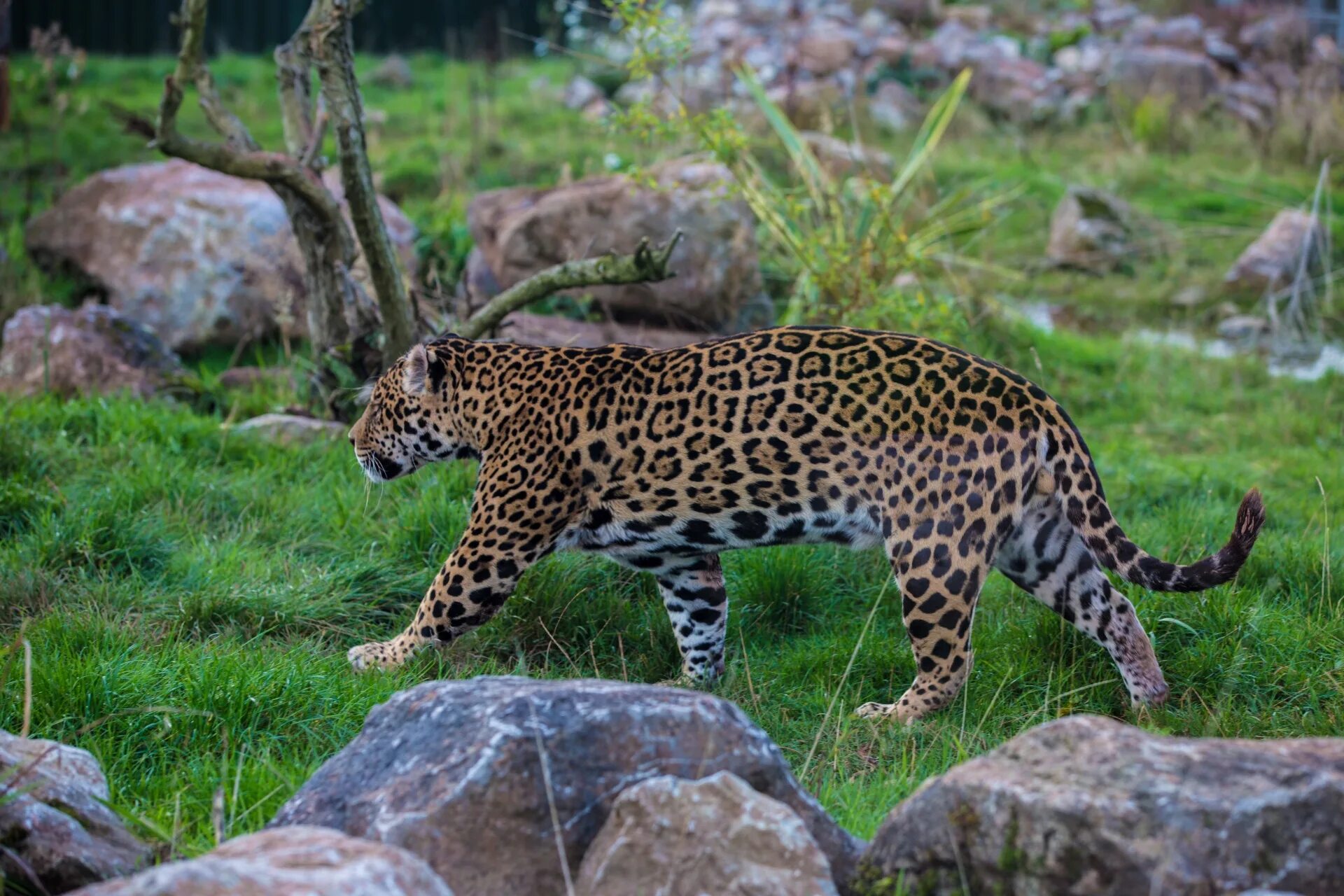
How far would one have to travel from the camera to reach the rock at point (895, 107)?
19281 mm

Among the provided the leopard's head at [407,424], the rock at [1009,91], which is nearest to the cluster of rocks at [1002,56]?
the rock at [1009,91]

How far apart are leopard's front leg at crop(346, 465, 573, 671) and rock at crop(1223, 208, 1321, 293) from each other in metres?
9.84

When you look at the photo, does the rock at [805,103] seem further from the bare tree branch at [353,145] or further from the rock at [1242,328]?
the bare tree branch at [353,145]

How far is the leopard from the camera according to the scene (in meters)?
5.73

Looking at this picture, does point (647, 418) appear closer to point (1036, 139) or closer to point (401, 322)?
point (401, 322)

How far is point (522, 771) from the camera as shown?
3.75 m

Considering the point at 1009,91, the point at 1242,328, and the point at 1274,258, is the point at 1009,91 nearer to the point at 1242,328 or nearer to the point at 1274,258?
the point at 1274,258

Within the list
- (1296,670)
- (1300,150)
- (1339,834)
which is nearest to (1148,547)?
(1296,670)

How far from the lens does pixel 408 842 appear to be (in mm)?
3650

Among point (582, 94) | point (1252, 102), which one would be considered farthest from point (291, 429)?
point (1252, 102)

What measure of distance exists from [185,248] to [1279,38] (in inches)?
815

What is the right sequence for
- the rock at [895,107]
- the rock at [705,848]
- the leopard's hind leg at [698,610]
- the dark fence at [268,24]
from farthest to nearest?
the dark fence at [268,24] < the rock at [895,107] < the leopard's hind leg at [698,610] < the rock at [705,848]

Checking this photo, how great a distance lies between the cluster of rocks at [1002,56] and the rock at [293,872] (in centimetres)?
1376

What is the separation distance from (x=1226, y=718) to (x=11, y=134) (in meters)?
14.7
